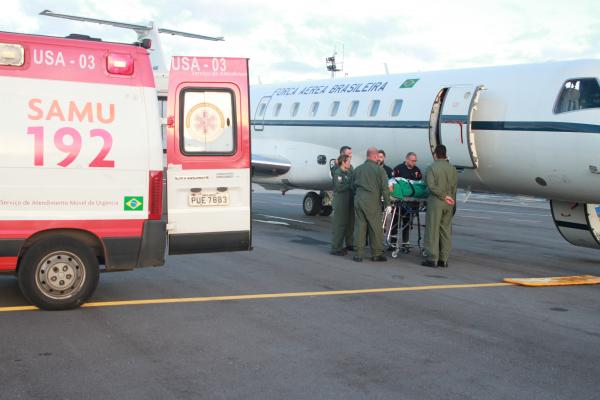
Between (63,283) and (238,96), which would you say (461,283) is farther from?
(63,283)

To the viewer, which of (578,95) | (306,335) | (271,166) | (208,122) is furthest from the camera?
(271,166)

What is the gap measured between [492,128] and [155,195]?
758 centimetres

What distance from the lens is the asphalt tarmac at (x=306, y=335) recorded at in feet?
18.7

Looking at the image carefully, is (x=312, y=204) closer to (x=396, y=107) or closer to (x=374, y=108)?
(x=374, y=108)

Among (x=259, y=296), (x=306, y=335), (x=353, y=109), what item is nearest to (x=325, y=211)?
(x=353, y=109)

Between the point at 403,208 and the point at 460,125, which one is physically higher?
the point at 460,125

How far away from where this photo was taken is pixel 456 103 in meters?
14.4

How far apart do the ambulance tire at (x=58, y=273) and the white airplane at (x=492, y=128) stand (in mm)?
8046

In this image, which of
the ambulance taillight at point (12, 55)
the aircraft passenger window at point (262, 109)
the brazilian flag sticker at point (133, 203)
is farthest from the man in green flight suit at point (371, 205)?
the aircraft passenger window at point (262, 109)

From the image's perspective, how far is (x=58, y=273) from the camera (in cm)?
800

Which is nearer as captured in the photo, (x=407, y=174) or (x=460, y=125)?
(x=407, y=174)

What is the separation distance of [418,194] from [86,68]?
684cm

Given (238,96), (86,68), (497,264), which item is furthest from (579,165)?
(86,68)

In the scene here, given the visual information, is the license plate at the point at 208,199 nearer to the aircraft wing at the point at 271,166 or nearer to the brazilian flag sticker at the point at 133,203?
the brazilian flag sticker at the point at 133,203
